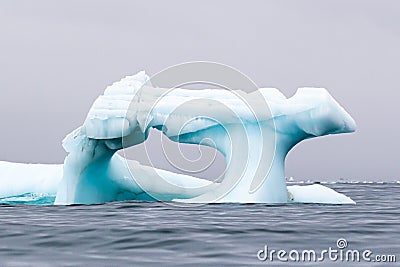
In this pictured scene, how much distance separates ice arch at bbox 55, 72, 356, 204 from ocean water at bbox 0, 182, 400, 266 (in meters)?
1.89

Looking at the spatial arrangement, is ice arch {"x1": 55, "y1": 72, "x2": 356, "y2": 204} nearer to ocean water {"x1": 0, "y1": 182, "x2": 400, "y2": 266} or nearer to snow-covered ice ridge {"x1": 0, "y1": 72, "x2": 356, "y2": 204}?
snow-covered ice ridge {"x1": 0, "y1": 72, "x2": 356, "y2": 204}

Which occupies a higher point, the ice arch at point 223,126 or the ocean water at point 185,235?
the ice arch at point 223,126

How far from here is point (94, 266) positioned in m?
6.49

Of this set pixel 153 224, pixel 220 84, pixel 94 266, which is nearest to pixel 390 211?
pixel 220 84

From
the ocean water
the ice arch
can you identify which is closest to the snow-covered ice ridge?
the ice arch

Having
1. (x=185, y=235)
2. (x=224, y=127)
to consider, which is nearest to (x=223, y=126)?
(x=224, y=127)

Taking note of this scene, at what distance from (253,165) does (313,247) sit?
6.30 metres

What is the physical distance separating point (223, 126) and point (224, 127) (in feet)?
0.12

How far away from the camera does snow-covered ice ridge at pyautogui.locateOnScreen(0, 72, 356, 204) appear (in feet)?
45.3

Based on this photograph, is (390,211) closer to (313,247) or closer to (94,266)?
(313,247)

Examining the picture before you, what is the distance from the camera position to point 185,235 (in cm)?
841

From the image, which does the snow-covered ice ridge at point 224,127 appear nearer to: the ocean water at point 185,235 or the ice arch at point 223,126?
the ice arch at point 223,126

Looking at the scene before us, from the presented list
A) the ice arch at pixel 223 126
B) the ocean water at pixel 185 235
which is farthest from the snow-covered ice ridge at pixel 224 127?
the ocean water at pixel 185 235

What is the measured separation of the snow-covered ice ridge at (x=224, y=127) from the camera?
1382 cm
